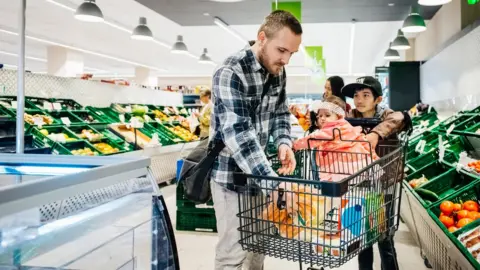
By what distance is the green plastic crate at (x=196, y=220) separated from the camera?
4.58m

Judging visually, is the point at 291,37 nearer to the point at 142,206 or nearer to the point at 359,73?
the point at 142,206

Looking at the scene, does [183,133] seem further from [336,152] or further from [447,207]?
[336,152]

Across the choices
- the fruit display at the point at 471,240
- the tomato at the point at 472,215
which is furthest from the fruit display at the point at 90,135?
the fruit display at the point at 471,240

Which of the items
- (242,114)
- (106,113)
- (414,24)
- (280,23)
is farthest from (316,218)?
(414,24)

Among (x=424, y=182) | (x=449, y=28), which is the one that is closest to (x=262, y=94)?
(x=424, y=182)

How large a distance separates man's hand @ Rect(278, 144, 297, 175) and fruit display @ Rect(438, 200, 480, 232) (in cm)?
178

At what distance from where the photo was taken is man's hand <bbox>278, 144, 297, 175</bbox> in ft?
5.63

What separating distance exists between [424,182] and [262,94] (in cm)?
288

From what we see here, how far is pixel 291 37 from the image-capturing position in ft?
5.49

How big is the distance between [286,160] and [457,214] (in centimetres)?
200

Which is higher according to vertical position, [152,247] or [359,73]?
[359,73]

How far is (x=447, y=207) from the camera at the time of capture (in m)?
3.16

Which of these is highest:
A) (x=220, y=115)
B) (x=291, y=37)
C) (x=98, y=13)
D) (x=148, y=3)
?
(x=148, y=3)

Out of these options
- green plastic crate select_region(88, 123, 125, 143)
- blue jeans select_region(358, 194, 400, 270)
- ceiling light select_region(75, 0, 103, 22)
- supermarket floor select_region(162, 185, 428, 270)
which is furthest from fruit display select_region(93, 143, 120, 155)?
blue jeans select_region(358, 194, 400, 270)
